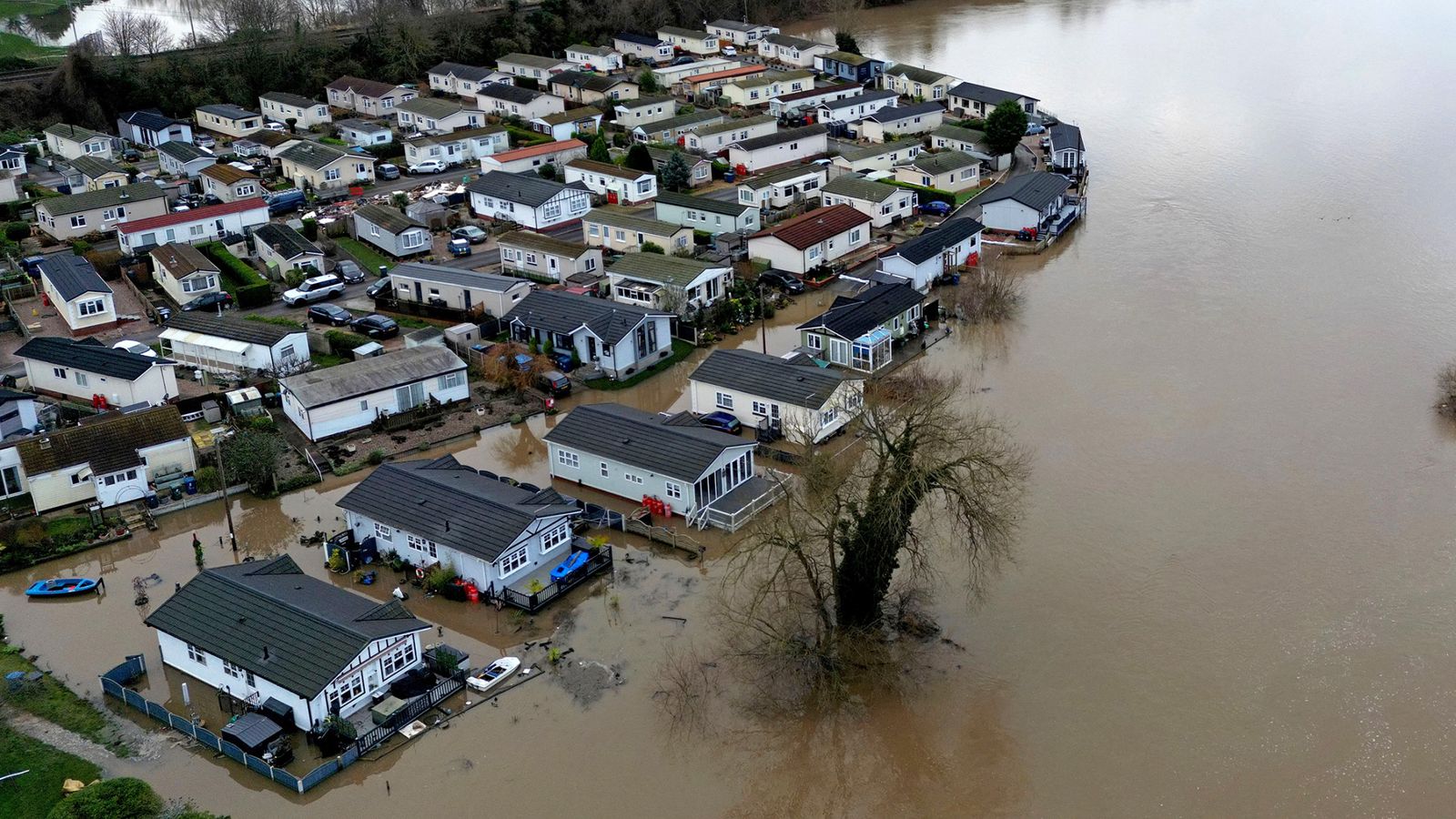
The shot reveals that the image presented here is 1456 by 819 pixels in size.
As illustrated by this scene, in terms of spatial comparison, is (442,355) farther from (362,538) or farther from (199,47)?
(199,47)

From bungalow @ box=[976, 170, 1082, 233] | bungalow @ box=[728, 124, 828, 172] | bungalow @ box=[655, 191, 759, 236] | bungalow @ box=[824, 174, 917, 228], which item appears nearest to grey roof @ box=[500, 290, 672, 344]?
bungalow @ box=[655, 191, 759, 236]

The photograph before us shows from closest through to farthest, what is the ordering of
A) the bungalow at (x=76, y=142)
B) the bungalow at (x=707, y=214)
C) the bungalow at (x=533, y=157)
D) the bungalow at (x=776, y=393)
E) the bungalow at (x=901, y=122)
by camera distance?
the bungalow at (x=776, y=393) → the bungalow at (x=707, y=214) → the bungalow at (x=533, y=157) → the bungalow at (x=76, y=142) → the bungalow at (x=901, y=122)

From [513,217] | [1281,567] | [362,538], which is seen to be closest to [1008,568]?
[1281,567]

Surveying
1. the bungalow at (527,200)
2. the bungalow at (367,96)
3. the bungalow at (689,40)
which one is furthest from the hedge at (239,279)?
the bungalow at (689,40)

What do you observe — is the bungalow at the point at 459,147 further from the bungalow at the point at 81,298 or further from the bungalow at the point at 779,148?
the bungalow at the point at 81,298

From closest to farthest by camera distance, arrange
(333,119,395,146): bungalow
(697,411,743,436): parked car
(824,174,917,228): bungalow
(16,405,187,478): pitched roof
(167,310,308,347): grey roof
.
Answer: (16,405,187,478): pitched roof < (697,411,743,436): parked car < (167,310,308,347): grey roof < (824,174,917,228): bungalow < (333,119,395,146): bungalow

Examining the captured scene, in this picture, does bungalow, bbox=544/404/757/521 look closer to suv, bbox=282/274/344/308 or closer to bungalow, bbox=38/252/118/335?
suv, bbox=282/274/344/308
